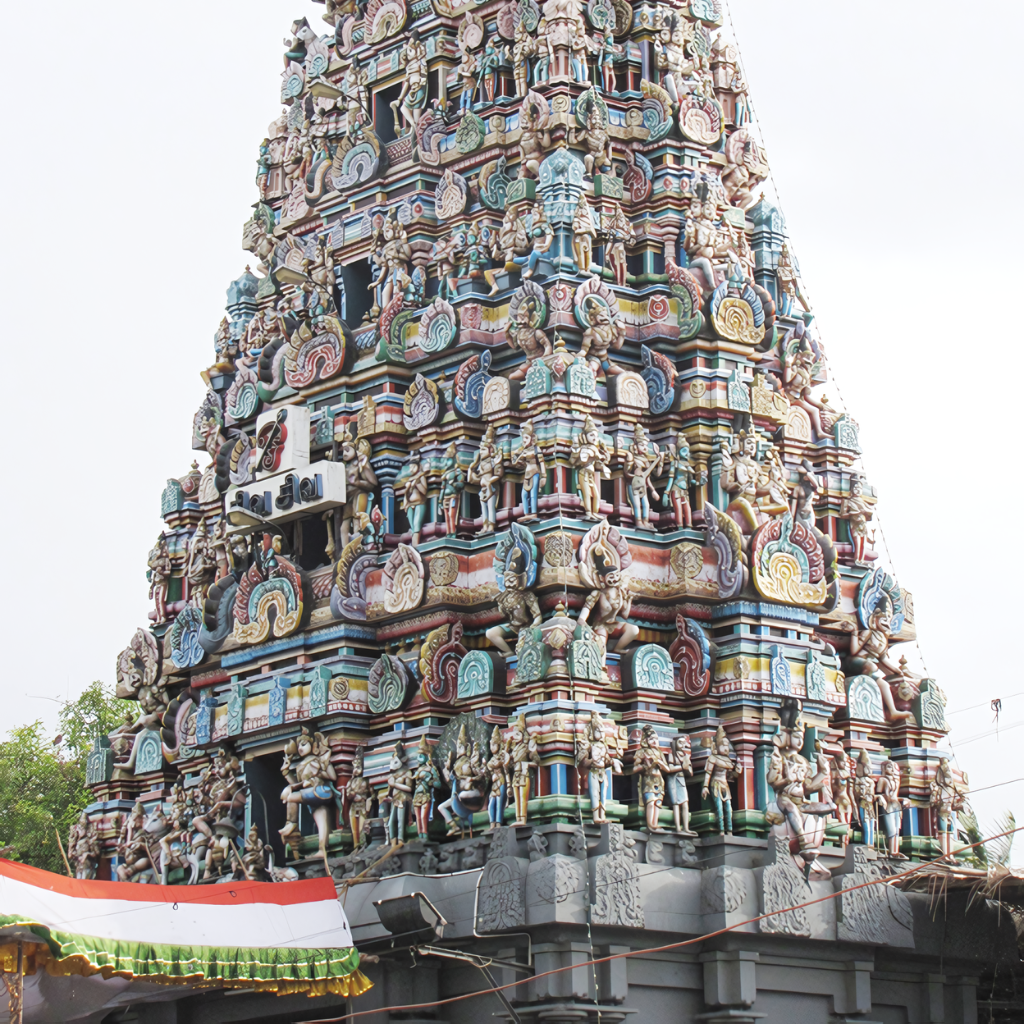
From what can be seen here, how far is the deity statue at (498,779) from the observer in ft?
93.9

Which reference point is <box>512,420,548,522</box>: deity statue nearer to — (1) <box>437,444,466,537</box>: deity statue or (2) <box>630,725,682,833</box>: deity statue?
(1) <box>437,444,466,537</box>: deity statue

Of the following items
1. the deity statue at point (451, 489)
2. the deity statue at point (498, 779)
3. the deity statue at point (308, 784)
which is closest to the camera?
the deity statue at point (498, 779)

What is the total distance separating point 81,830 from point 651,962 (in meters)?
10.8

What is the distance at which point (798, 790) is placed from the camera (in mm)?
29375

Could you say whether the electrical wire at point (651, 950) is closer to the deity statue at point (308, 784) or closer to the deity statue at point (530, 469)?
the deity statue at point (308, 784)

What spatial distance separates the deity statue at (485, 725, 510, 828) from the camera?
28.6 meters

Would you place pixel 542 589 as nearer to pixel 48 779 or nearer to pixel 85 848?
pixel 85 848

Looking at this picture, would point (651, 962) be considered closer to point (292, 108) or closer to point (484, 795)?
point (484, 795)

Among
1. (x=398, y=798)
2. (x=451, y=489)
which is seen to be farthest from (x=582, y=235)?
(x=398, y=798)

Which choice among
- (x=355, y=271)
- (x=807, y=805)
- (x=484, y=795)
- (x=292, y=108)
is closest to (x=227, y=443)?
(x=355, y=271)

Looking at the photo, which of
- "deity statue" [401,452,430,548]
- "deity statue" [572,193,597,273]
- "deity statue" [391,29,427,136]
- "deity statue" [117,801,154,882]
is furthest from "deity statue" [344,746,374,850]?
"deity statue" [391,29,427,136]

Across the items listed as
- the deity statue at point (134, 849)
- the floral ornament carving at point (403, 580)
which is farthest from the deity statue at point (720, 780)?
the deity statue at point (134, 849)

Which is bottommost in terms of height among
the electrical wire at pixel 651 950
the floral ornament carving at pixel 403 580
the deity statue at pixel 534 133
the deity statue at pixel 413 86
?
the electrical wire at pixel 651 950

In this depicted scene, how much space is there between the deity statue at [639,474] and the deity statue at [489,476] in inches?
65.1
